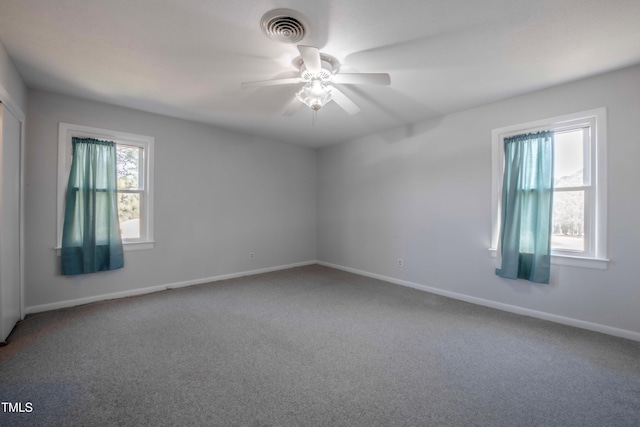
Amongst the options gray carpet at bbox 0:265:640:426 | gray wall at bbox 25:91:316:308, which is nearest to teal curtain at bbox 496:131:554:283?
gray carpet at bbox 0:265:640:426

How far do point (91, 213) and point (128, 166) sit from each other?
2.66ft

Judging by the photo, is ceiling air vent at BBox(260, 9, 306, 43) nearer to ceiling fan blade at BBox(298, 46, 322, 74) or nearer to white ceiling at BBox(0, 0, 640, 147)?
white ceiling at BBox(0, 0, 640, 147)

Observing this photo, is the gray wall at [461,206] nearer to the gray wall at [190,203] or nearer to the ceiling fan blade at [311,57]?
the gray wall at [190,203]

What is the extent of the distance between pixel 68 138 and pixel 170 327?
2.68 metres

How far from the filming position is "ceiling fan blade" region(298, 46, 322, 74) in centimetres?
194

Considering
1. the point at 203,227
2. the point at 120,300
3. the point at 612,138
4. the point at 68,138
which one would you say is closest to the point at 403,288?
the point at 612,138

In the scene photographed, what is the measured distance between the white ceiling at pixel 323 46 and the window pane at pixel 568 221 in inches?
49.2

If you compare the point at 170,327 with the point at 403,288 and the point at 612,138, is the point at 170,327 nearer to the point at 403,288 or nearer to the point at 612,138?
the point at 403,288

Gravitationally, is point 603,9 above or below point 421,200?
above

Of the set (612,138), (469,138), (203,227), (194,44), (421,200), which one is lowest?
(203,227)

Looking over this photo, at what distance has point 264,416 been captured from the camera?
5.31 feet

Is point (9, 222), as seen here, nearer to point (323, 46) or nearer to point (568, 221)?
point (323, 46)

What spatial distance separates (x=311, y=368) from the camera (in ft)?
6.90

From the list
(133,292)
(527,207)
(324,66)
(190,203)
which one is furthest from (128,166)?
(527,207)
